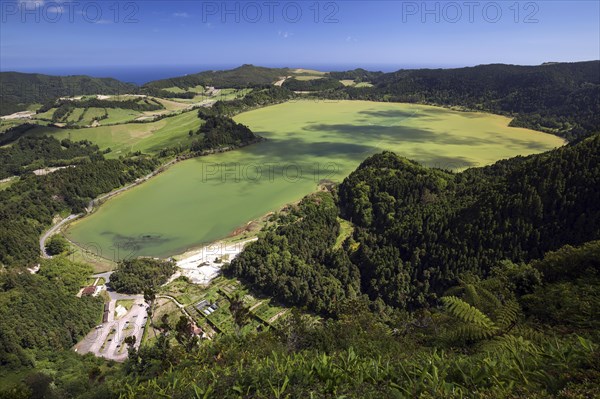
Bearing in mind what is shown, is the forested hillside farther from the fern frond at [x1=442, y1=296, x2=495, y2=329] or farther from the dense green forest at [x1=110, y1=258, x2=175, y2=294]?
the fern frond at [x1=442, y1=296, x2=495, y2=329]

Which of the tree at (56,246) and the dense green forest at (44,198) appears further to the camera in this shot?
the tree at (56,246)

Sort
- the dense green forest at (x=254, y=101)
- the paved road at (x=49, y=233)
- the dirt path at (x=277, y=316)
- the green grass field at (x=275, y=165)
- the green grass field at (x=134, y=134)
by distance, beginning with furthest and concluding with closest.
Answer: the dense green forest at (x=254, y=101) → the green grass field at (x=134, y=134) → the green grass field at (x=275, y=165) → the paved road at (x=49, y=233) → the dirt path at (x=277, y=316)

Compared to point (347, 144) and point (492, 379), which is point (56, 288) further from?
point (347, 144)

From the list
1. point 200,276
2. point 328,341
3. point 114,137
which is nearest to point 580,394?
point 328,341

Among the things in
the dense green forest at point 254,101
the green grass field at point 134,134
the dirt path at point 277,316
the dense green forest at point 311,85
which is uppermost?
the dense green forest at point 311,85

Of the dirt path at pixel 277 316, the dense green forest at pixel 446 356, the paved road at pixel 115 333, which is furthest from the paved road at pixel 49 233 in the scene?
the dirt path at pixel 277 316

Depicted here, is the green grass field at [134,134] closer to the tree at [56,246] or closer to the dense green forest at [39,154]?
the dense green forest at [39,154]

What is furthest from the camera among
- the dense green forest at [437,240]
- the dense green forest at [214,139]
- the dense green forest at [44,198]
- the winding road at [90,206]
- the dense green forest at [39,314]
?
the dense green forest at [214,139]
